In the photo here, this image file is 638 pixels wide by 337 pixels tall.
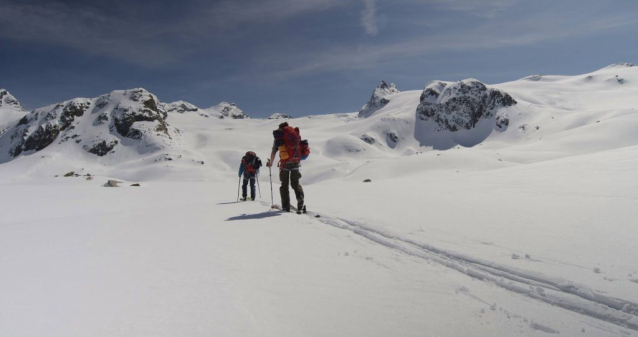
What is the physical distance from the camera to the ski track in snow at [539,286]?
2625 mm

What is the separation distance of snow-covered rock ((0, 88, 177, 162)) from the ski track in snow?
123m

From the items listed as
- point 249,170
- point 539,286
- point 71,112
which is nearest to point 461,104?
point 249,170

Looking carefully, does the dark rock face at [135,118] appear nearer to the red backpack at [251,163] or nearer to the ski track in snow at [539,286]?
the red backpack at [251,163]

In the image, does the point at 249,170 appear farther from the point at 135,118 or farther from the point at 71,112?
the point at 71,112

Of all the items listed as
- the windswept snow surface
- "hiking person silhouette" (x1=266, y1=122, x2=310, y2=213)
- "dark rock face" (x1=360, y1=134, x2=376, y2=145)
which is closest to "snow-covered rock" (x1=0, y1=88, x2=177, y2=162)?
"dark rock face" (x1=360, y1=134, x2=376, y2=145)

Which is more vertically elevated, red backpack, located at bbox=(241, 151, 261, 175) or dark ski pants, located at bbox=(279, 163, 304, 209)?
red backpack, located at bbox=(241, 151, 261, 175)

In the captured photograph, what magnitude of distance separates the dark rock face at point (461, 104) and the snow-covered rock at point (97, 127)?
128221 mm

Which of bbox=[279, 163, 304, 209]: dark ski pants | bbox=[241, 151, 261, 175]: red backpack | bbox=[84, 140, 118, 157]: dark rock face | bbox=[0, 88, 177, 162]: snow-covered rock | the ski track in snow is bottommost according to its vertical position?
the ski track in snow

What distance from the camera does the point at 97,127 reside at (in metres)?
123

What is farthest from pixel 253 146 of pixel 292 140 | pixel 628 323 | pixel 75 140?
pixel 628 323

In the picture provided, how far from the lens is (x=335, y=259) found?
4277 mm

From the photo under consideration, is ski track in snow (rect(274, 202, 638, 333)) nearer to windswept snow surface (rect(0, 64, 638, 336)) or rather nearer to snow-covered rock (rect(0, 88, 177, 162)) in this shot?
windswept snow surface (rect(0, 64, 638, 336))

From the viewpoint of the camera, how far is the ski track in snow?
103 inches

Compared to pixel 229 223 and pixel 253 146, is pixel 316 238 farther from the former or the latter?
Result: pixel 253 146
